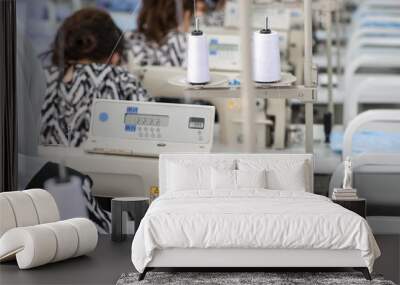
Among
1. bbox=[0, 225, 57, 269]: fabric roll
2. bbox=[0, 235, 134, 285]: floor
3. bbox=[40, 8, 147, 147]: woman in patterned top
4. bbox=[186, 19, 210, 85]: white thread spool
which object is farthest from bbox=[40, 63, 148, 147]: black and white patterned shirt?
bbox=[0, 225, 57, 269]: fabric roll

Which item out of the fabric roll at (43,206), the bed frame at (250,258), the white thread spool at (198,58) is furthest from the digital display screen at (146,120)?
the bed frame at (250,258)

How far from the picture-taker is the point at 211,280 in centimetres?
480

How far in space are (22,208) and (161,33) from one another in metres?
1.78

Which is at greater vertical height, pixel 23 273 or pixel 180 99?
pixel 180 99

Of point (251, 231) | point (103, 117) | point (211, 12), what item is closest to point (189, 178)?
point (103, 117)

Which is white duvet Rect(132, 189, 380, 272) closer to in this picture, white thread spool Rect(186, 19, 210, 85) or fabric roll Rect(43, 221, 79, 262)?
fabric roll Rect(43, 221, 79, 262)

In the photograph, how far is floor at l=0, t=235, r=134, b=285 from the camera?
4.85 meters

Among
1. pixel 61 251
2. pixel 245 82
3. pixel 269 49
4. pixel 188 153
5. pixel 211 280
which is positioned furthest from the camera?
pixel 188 153

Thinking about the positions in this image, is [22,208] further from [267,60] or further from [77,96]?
[267,60]

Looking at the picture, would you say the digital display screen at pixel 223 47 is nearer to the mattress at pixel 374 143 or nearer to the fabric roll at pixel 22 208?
the mattress at pixel 374 143

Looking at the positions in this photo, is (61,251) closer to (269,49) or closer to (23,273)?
(23,273)

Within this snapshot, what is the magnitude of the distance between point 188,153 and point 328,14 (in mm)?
1428

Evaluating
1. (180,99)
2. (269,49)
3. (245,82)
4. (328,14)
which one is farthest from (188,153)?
(245,82)

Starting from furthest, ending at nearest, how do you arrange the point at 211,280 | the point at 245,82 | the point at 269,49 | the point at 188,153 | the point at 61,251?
the point at 188,153, the point at 269,49, the point at 61,251, the point at 211,280, the point at 245,82
